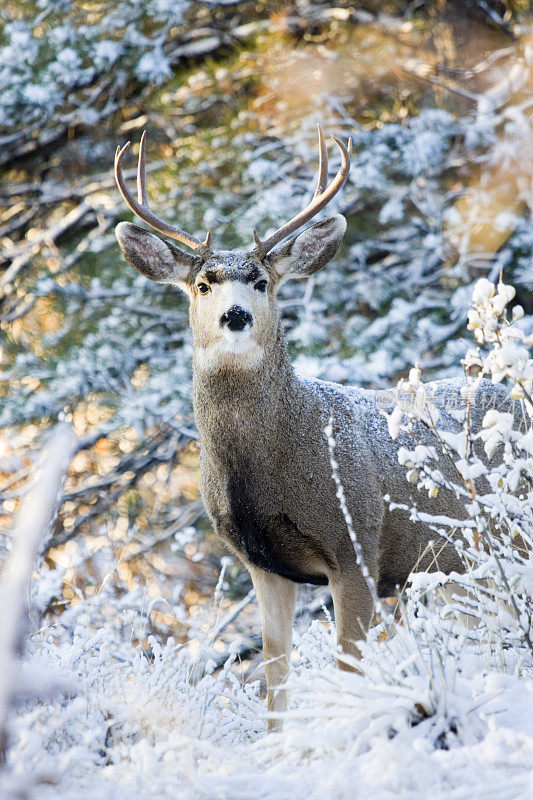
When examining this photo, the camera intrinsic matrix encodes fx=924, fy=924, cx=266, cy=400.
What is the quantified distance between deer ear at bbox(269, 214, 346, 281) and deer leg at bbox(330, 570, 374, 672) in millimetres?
1847

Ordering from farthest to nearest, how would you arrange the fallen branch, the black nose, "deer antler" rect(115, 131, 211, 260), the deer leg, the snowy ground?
"deer antler" rect(115, 131, 211, 260)
the black nose
the deer leg
the snowy ground
the fallen branch

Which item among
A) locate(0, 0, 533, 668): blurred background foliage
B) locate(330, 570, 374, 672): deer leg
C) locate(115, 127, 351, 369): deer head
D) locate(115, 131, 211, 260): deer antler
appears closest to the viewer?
locate(330, 570, 374, 672): deer leg

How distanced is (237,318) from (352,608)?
1480 mm

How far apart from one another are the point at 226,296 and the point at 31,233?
26.5ft

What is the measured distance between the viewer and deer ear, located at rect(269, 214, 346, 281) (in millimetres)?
5223

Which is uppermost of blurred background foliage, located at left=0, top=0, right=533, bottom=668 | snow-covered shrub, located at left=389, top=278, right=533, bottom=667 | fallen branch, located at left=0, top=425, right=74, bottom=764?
fallen branch, located at left=0, top=425, right=74, bottom=764

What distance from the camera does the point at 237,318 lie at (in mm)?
4496

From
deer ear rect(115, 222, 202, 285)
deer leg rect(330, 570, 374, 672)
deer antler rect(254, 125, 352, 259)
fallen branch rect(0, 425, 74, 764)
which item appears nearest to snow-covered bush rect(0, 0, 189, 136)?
deer ear rect(115, 222, 202, 285)

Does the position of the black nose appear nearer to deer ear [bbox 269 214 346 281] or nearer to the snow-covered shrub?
deer ear [bbox 269 214 346 281]

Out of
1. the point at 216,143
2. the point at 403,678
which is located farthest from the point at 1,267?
the point at 403,678

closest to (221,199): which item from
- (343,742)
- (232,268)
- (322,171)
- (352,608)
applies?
(322,171)

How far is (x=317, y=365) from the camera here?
8320 millimetres

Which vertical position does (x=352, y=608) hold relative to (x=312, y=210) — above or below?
below

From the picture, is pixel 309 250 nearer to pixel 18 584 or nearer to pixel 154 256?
pixel 154 256
